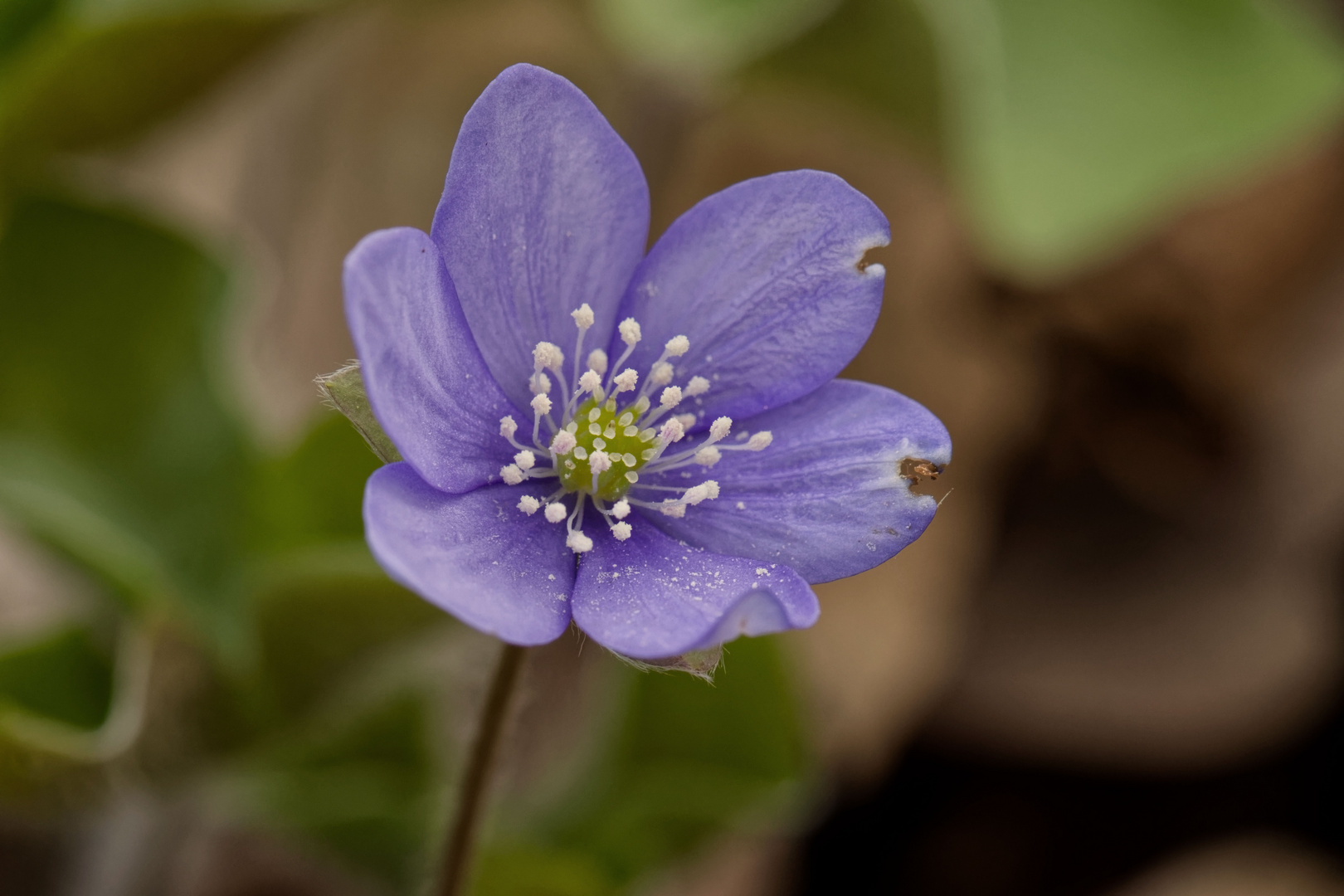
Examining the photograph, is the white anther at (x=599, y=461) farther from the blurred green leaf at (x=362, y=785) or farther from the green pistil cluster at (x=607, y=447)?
the blurred green leaf at (x=362, y=785)

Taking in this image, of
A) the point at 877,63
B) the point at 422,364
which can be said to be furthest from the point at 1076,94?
the point at 422,364

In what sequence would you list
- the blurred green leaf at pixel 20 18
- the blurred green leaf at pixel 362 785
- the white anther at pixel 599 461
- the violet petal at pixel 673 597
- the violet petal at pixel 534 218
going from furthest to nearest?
the blurred green leaf at pixel 20 18
the blurred green leaf at pixel 362 785
the white anther at pixel 599 461
the violet petal at pixel 534 218
the violet petal at pixel 673 597

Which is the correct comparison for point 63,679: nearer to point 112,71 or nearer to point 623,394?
point 112,71

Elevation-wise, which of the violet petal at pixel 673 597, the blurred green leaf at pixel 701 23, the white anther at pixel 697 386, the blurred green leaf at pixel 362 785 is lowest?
the blurred green leaf at pixel 362 785

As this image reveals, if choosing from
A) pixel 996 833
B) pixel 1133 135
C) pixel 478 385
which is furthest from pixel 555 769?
pixel 1133 135

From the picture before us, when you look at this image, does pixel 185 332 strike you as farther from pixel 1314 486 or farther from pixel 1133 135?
pixel 1314 486

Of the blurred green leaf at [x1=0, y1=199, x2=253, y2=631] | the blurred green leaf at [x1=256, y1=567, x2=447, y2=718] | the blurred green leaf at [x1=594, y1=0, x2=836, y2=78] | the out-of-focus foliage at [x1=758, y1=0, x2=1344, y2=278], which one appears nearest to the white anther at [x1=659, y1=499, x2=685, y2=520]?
the blurred green leaf at [x1=256, y1=567, x2=447, y2=718]

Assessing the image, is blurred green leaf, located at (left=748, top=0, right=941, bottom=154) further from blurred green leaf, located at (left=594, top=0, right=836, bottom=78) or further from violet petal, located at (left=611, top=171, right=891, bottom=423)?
violet petal, located at (left=611, top=171, right=891, bottom=423)

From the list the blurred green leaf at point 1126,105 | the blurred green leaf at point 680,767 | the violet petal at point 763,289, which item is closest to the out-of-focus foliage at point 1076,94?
the blurred green leaf at point 1126,105
